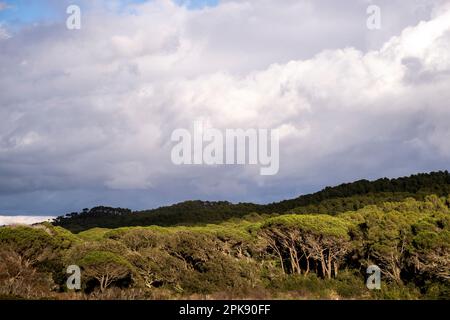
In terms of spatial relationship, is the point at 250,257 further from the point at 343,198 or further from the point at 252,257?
the point at 343,198

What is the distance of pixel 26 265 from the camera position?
4522 cm

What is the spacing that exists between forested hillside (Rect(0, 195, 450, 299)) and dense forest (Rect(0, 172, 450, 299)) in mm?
99

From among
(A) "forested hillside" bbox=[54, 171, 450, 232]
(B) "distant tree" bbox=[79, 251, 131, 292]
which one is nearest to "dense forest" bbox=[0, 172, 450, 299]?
(B) "distant tree" bbox=[79, 251, 131, 292]

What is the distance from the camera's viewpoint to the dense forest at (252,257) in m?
43.9

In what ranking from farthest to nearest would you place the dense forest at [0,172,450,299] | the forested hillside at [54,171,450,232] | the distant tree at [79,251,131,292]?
the forested hillside at [54,171,450,232] < the dense forest at [0,172,450,299] < the distant tree at [79,251,131,292]

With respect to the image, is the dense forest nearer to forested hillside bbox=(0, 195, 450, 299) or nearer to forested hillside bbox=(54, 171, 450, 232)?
forested hillside bbox=(0, 195, 450, 299)

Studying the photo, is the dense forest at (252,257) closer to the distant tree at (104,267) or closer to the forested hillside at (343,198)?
the distant tree at (104,267)

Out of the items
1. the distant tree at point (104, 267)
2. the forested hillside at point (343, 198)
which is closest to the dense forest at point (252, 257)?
the distant tree at point (104, 267)

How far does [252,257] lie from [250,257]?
24 centimetres

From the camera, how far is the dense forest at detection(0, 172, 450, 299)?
43.9 m
